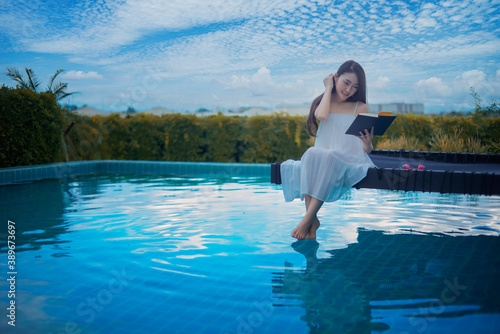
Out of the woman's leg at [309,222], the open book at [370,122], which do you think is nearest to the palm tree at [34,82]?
the woman's leg at [309,222]

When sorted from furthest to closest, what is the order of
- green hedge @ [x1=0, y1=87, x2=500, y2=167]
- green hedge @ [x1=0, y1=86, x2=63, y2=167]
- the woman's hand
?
green hedge @ [x1=0, y1=87, x2=500, y2=167] → green hedge @ [x1=0, y1=86, x2=63, y2=167] → the woman's hand

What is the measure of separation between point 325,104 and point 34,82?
13.5 m

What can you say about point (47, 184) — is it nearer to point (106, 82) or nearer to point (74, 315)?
point (74, 315)

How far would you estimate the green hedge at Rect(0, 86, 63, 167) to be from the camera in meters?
9.46

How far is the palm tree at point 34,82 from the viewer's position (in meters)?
14.7

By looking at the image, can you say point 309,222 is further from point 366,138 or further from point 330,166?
point 366,138

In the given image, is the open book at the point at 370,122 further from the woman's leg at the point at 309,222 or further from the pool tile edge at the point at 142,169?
the pool tile edge at the point at 142,169

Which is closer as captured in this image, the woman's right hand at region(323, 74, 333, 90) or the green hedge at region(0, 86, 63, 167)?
the woman's right hand at region(323, 74, 333, 90)

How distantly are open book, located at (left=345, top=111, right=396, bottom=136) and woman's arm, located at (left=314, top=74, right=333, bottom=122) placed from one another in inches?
11.8

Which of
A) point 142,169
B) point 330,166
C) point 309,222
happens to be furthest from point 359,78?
point 142,169

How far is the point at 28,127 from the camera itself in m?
9.80

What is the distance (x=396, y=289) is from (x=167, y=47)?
622 inches

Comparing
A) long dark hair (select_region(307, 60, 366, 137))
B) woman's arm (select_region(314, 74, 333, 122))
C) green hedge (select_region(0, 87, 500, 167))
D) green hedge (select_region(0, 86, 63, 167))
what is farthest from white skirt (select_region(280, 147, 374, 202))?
green hedge (select_region(0, 86, 63, 167))

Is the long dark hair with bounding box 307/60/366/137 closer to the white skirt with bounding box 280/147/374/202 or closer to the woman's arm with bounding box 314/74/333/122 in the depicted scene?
the woman's arm with bounding box 314/74/333/122
